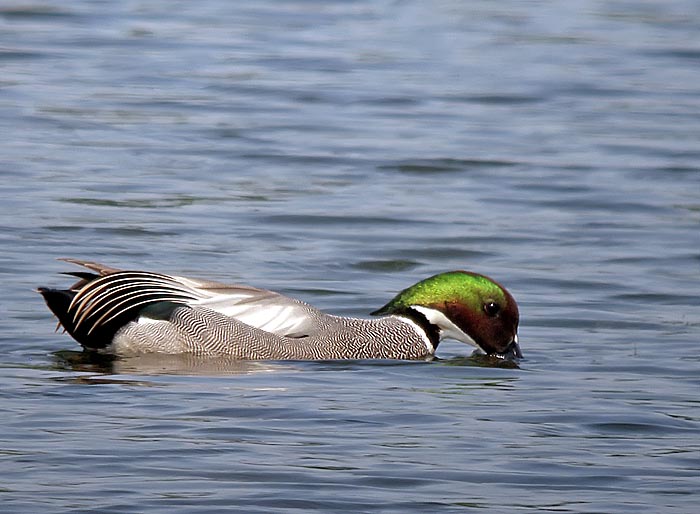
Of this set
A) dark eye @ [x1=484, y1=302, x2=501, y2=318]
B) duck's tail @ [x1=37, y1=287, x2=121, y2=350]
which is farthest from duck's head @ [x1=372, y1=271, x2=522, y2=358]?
duck's tail @ [x1=37, y1=287, x2=121, y2=350]

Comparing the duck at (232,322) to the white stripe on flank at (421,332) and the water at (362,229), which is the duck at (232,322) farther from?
the water at (362,229)

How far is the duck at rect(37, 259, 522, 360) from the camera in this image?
830 cm

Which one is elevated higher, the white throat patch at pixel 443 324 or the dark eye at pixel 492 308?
the dark eye at pixel 492 308

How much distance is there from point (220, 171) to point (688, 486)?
7.11m

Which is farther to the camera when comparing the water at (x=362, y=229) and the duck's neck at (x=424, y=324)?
the duck's neck at (x=424, y=324)

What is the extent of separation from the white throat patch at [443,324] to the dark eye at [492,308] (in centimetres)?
17

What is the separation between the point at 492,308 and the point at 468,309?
11cm

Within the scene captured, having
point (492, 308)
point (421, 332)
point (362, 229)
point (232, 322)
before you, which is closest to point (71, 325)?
point (232, 322)

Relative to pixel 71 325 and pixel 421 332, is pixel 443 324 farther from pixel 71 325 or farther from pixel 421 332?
pixel 71 325

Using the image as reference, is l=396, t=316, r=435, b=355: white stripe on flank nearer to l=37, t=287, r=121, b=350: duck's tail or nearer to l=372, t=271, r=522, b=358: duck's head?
l=372, t=271, r=522, b=358: duck's head

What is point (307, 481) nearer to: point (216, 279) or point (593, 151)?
point (216, 279)

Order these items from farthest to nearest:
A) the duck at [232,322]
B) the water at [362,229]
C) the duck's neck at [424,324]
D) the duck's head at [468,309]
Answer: the duck's neck at [424,324] → the duck's head at [468,309] → the duck at [232,322] → the water at [362,229]

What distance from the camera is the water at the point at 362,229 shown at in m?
6.30

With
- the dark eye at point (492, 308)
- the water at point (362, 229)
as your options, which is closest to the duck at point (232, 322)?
the dark eye at point (492, 308)
